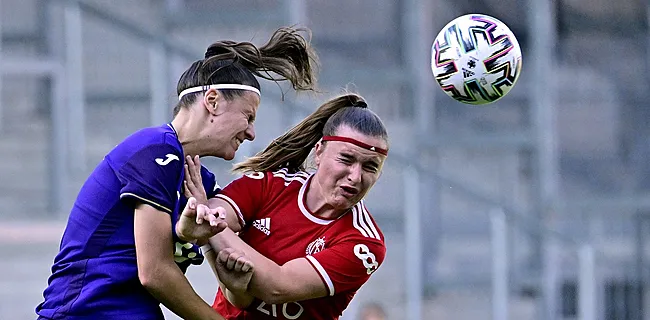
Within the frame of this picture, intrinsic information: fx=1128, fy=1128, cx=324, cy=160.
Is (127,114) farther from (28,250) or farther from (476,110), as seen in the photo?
(476,110)

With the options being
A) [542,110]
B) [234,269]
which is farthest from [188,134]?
[542,110]

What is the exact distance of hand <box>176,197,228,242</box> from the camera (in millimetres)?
3354

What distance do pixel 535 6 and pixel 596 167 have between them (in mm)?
2136

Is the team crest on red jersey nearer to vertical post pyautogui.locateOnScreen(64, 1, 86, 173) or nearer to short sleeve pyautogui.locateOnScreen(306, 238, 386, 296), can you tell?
short sleeve pyautogui.locateOnScreen(306, 238, 386, 296)

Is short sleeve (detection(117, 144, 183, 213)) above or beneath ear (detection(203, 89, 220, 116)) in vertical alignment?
beneath

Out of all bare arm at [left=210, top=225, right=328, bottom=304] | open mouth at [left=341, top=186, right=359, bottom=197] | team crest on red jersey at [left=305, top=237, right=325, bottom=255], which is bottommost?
bare arm at [left=210, top=225, right=328, bottom=304]

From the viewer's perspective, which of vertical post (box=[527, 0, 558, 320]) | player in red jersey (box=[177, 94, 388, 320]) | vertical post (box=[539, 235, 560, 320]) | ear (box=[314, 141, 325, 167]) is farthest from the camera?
vertical post (box=[527, 0, 558, 320])

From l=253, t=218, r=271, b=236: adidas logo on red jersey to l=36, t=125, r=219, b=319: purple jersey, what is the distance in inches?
18.1

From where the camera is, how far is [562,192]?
36.4ft

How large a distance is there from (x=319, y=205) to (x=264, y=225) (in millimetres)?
208

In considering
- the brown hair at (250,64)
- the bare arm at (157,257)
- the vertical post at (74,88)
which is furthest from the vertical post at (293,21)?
the bare arm at (157,257)

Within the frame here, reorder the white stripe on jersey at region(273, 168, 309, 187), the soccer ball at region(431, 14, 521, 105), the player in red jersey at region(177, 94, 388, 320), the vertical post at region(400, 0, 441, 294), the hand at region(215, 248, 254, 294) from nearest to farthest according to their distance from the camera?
the hand at region(215, 248, 254, 294) → the player in red jersey at region(177, 94, 388, 320) → the white stripe on jersey at region(273, 168, 309, 187) → the soccer ball at region(431, 14, 521, 105) → the vertical post at region(400, 0, 441, 294)

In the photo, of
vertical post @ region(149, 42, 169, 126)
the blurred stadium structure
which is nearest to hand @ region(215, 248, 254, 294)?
the blurred stadium structure

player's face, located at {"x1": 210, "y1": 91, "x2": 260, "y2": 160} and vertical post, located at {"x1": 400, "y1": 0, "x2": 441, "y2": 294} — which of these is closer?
player's face, located at {"x1": 210, "y1": 91, "x2": 260, "y2": 160}
